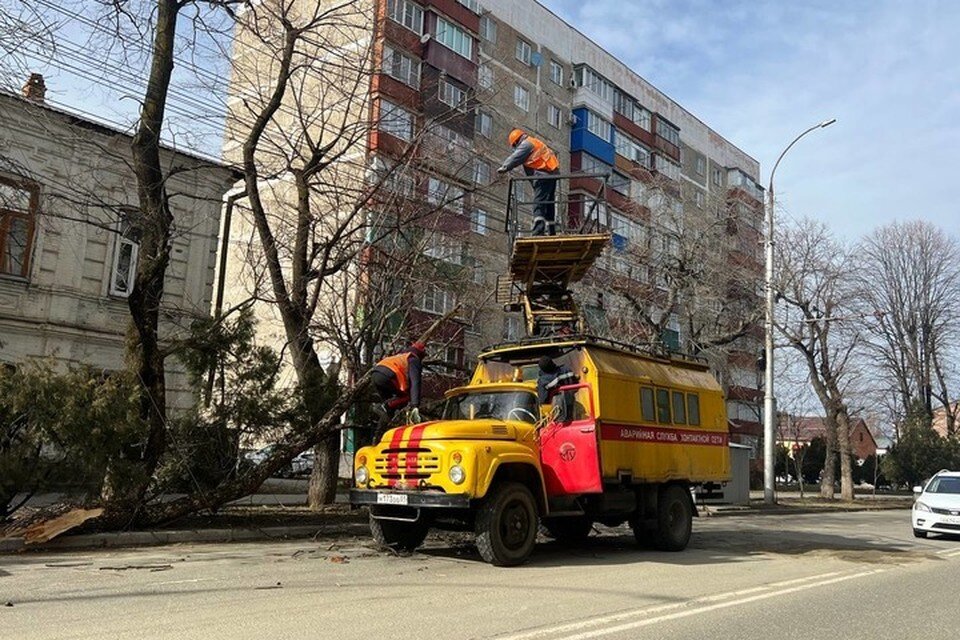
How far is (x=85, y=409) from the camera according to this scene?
435 inches

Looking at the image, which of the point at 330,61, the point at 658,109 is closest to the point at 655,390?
the point at 330,61

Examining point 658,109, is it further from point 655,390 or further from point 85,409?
point 85,409

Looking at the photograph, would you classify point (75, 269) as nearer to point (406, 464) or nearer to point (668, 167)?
point (406, 464)

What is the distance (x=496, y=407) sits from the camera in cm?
1117

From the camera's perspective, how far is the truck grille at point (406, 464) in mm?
9828

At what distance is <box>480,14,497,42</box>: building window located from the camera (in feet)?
131

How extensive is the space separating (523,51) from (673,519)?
3473 centimetres

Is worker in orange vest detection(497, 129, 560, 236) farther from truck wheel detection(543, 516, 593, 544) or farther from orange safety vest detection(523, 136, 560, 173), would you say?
truck wheel detection(543, 516, 593, 544)

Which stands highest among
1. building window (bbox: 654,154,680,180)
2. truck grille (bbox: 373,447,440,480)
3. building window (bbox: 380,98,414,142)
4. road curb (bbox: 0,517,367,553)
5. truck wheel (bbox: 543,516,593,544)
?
building window (bbox: 654,154,680,180)

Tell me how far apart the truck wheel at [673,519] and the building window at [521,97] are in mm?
31130

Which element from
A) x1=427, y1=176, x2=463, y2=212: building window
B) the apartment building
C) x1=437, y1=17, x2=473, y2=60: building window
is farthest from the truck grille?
x1=437, y1=17, x2=473, y2=60: building window

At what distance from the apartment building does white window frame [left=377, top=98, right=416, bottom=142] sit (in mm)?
40

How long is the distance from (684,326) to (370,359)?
14064 mm

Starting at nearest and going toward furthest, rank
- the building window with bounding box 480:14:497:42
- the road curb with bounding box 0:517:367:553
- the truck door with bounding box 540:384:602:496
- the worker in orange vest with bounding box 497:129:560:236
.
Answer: the road curb with bounding box 0:517:367:553 → the truck door with bounding box 540:384:602:496 → the worker in orange vest with bounding box 497:129:560:236 → the building window with bounding box 480:14:497:42
